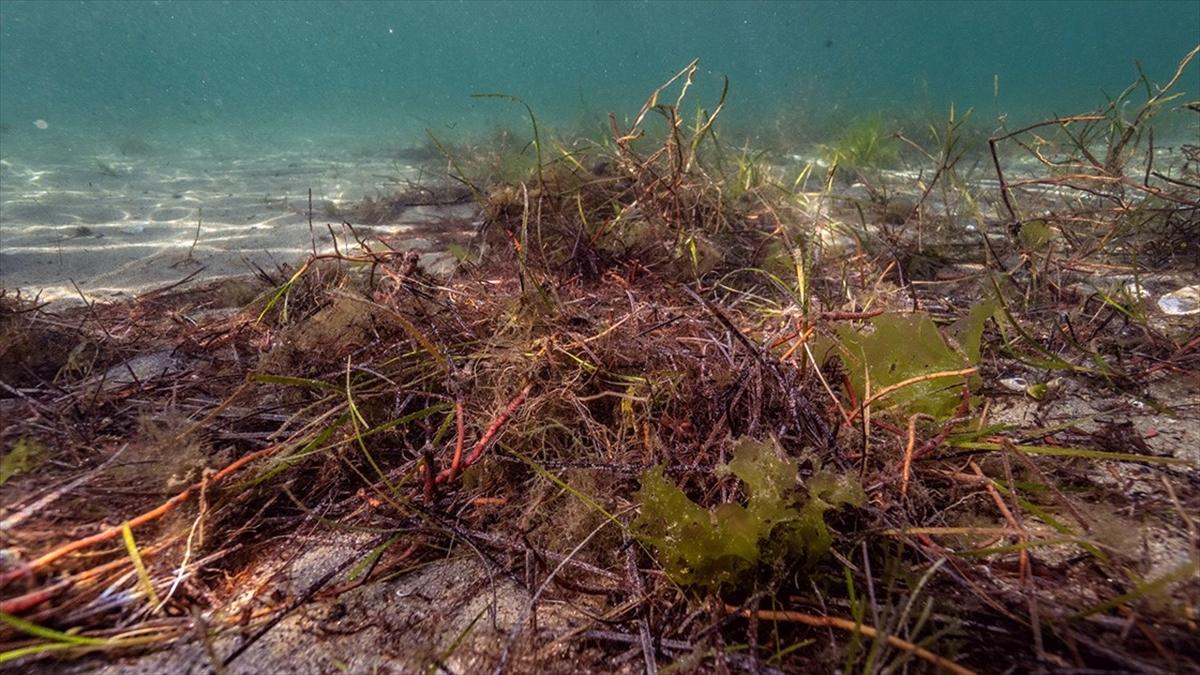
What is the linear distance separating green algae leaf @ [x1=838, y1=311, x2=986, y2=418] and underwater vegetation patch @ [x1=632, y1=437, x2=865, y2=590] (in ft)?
2.15

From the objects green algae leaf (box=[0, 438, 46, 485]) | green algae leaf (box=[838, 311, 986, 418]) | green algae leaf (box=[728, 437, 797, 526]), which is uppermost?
green algae leaf (box=[838, 311, 986, 418])

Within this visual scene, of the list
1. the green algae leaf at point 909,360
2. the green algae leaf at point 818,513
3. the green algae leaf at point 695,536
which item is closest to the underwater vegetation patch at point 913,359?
the green algae leaf at point 909,360

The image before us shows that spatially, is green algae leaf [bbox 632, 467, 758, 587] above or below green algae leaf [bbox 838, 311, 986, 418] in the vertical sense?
below

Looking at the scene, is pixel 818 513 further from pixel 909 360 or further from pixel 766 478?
pixel 909 360

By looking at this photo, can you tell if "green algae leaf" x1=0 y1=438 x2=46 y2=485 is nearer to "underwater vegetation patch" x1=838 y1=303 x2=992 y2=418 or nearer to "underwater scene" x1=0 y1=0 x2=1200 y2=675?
"underwater scene" x1=0 y1=0 x2=1200 y2=675

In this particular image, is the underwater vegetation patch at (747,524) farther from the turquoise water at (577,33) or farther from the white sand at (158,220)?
the turquoise water at (577,33)

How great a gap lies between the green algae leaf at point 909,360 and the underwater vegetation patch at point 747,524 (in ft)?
2.15

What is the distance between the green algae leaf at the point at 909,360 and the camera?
178cm

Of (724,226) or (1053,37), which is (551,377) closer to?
(724,226)

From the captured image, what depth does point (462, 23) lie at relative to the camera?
12769cm

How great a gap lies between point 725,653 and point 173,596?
139 cm

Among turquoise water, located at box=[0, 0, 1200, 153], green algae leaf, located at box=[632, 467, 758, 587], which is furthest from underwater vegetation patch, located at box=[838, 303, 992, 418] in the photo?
turquoise water, located at box=[0, 0, 1200, 153]

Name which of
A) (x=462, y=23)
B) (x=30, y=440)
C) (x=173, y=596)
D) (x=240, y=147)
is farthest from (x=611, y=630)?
(x=462, y=23)

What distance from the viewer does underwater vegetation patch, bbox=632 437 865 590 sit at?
4.06ft
